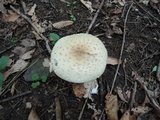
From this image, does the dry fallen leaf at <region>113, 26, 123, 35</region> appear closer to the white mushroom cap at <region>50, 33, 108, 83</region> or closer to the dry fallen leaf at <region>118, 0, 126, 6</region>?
the dry fallen leaf at <region>118, 0, 126, 6</region>

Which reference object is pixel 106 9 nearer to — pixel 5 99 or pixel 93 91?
pixel 93 91

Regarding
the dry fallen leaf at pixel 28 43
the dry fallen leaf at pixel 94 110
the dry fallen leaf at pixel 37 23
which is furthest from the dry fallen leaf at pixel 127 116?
the dry fallen leaf at pixel 37 23

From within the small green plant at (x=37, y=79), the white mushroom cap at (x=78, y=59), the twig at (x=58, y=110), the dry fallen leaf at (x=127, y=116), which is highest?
the white mushroom cap at (x=78, y=59)

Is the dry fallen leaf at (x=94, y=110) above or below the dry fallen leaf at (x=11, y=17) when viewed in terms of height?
below

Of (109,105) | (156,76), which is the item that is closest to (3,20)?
(109,105)

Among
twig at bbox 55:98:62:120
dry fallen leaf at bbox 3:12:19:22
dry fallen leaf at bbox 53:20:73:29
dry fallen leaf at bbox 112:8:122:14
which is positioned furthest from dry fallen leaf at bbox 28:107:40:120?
dry fallen leaf at bbox 112:8:122:14

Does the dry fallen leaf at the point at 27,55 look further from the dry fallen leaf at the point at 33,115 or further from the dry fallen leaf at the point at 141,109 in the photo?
the dry fallen leaf at the point at 141,109

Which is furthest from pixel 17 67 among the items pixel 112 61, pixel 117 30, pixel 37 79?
pixel 117 30
